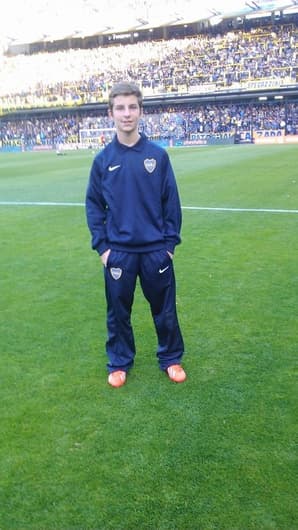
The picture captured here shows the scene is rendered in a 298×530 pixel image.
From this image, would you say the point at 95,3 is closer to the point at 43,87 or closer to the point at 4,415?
the point at 43,87

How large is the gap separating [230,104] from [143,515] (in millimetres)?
44189

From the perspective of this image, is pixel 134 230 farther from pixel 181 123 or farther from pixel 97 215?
pixel 181 123

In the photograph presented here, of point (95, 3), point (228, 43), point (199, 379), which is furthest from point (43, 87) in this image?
point (199, 379)

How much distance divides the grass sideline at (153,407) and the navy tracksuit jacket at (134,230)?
0.35 m

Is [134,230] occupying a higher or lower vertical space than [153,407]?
higher

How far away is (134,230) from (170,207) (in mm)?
300

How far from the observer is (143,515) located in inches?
101

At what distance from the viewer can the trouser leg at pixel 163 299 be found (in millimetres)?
3723

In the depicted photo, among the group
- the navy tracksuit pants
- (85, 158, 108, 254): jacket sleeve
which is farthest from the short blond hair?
the navy tracksuit pants

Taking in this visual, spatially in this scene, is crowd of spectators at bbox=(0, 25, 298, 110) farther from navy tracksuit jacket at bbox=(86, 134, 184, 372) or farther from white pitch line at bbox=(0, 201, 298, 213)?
navy tracksuit jacket at bbox=(86, 134, 184, 372)

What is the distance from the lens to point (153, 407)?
352cm

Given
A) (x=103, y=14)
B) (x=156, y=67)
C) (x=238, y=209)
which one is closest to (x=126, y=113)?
(x=238, y=209)

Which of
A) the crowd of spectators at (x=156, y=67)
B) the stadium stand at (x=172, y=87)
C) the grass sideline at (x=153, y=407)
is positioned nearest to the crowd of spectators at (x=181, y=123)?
the stadium stand at (x=172, y=87)

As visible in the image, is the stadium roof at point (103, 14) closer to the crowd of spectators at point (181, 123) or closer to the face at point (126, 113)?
the crowd of spectators at point (181, 123)
